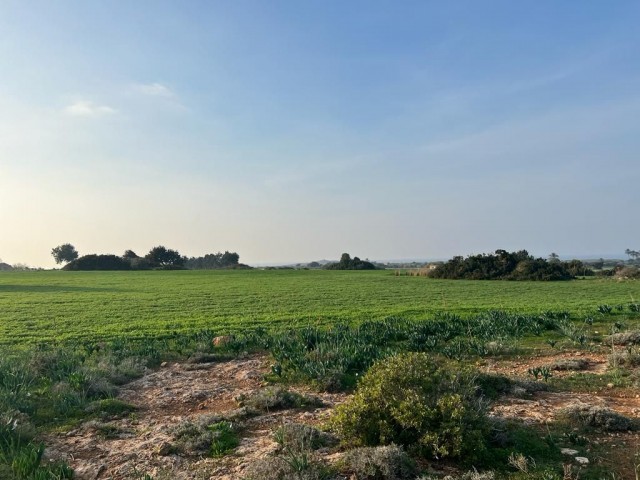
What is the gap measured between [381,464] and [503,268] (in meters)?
50.1

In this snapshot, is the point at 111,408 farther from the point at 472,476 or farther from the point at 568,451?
the point at 568,451

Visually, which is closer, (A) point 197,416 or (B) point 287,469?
(B) point 287,469

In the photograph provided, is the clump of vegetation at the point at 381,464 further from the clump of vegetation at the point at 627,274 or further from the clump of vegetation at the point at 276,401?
the clump of vegetation at the point at 627,274

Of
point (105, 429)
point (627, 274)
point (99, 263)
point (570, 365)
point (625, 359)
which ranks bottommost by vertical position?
point (105, 429)

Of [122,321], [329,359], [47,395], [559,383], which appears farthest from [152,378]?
[122,321]

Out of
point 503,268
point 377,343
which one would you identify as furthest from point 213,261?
point 377,343

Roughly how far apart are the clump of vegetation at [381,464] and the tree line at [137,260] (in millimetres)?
80676

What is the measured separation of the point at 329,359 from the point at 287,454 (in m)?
4.46

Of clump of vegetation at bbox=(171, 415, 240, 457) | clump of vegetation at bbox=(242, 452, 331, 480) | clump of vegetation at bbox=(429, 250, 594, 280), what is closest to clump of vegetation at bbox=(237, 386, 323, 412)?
clump of vegetation at bbox=(171, 415, 240, 457)

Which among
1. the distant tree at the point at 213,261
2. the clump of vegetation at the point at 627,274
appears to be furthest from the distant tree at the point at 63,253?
the clump of vegetation at the point at 627,274

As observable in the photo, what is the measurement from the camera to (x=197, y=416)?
6699 mm

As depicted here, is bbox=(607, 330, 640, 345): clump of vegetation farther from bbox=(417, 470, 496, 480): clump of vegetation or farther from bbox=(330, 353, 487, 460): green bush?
bbox=(417, 470, 496, 480): clump of vegetation

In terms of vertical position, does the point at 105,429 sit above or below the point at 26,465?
below

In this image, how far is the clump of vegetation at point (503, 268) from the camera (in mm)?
48312
